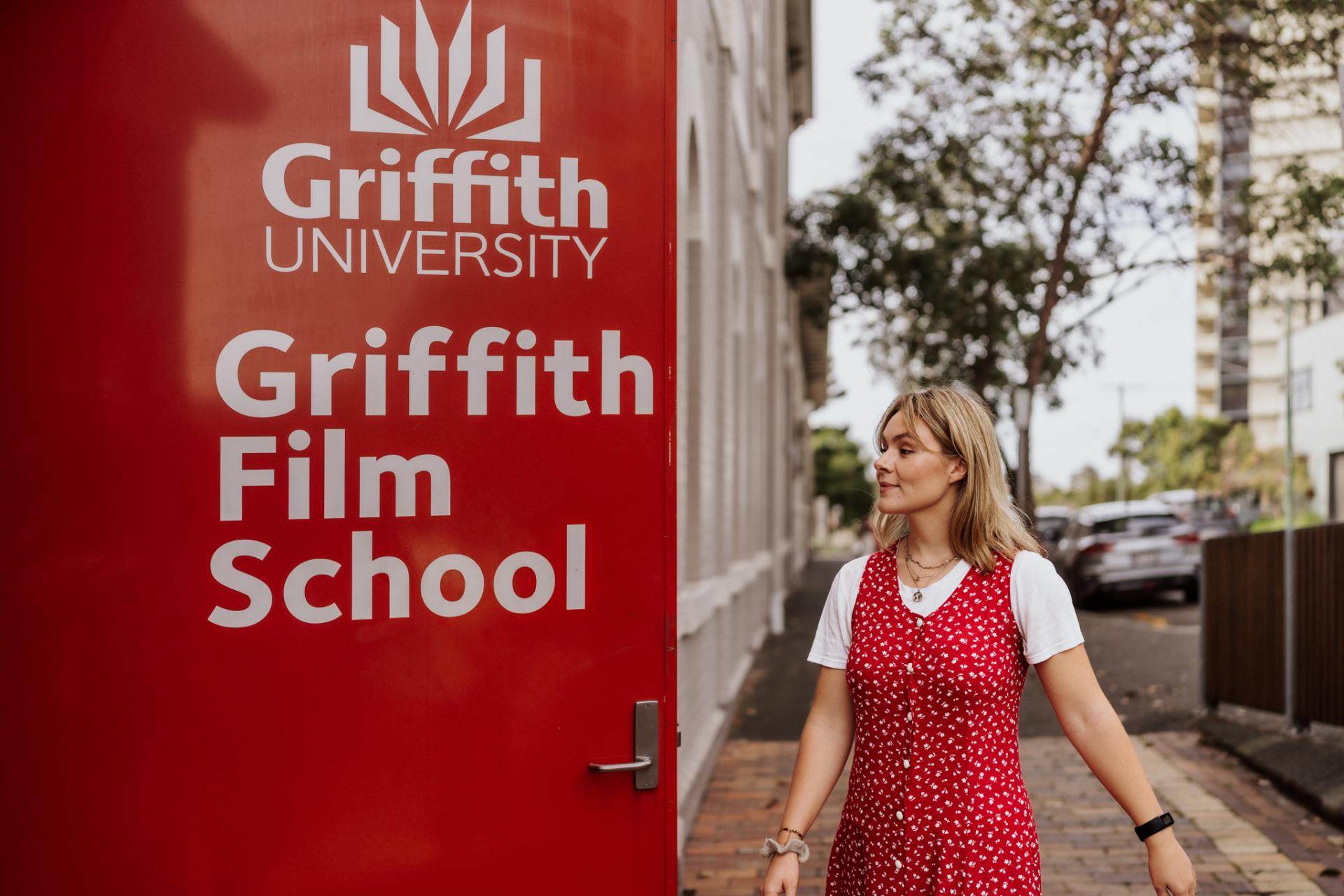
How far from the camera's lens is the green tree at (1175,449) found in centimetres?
8644

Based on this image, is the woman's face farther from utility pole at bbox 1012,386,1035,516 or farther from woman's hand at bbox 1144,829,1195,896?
utility pole at bbox 1012,386,1035,516

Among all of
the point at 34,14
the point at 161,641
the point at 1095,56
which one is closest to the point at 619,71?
the point at 34,14

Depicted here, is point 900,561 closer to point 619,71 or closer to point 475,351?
point 475,351

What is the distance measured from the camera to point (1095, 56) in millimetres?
16578

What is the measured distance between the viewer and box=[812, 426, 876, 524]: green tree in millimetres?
104188

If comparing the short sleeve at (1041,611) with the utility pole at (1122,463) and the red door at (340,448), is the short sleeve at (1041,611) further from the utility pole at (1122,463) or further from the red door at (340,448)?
the utility pole at (1122,463)

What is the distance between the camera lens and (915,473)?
111 inches

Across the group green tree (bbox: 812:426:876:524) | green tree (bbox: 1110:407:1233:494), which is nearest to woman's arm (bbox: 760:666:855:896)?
green tree (bbox: 1110:407:1233:494)

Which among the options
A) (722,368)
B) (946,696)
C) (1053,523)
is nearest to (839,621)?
(946,696)

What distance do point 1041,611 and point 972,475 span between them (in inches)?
11.9

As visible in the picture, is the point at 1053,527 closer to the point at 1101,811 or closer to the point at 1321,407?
the point at 1321,407

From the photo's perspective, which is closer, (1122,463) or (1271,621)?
(1271,621)

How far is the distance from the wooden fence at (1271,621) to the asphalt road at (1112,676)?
67 centimetres

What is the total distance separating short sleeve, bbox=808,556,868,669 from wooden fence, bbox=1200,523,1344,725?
5635 millimetres
